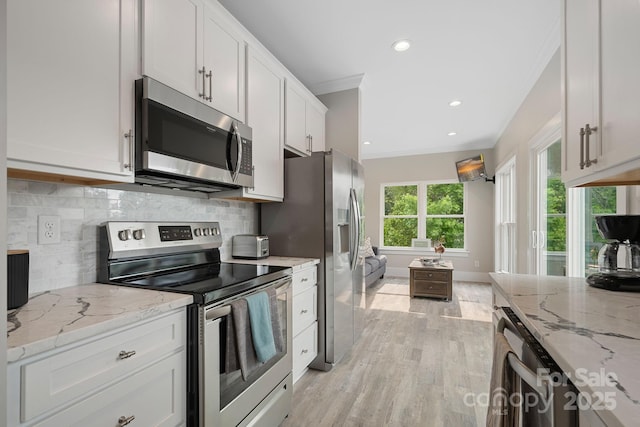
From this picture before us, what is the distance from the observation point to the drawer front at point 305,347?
7.10ft

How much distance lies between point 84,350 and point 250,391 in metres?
0.90

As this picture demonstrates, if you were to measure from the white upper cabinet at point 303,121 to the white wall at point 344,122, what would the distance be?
11cm

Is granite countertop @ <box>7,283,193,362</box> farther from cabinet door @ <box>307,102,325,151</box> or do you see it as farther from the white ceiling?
cabinet door @ <box>307,102,325,151</box>

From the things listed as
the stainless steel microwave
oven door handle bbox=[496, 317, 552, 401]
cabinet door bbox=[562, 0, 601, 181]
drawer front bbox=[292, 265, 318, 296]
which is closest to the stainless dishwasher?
oven door handle bbox=[496, 317, 552, 401]

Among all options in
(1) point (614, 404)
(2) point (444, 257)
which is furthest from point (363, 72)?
(2) point (444, 257)

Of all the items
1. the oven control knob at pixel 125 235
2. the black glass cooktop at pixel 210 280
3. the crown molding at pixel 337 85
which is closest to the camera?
the black glass cooktop at pixel 210 280

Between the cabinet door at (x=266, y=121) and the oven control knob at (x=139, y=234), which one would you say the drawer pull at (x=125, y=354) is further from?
the cabinet door at (x=266, y=121)

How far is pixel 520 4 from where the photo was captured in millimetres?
2119

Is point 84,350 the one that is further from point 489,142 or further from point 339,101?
point 489,142

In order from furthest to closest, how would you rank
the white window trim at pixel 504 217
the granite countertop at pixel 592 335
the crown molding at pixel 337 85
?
1. the white window trim at pixel 504 217
2. the crown molding at pixel 337 85
3. the granite countertop at pixel 592 335

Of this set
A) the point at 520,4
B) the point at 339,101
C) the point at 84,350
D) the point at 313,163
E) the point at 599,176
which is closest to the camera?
the point at 84,350

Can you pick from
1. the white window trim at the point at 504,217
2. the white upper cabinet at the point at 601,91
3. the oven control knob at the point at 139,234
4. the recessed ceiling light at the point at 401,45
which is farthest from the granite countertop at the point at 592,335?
the white window trim at the point at 504,217

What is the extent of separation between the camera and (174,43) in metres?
1.56

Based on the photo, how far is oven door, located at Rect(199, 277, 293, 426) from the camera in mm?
1291
